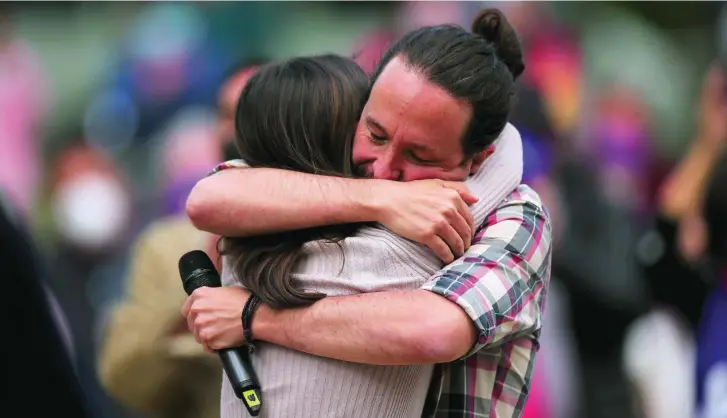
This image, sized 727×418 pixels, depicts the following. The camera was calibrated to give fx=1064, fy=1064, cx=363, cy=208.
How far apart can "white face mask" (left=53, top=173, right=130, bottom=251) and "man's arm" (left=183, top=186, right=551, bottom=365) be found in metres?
4.84

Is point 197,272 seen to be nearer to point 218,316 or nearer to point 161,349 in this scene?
point 218,316

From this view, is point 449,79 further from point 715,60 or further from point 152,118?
point 152,118

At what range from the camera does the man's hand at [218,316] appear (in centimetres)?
240

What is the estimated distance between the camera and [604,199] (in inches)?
214

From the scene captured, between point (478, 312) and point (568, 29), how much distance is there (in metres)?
4.85

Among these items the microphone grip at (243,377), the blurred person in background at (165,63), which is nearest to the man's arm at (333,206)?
the microphone grip at (243,377)

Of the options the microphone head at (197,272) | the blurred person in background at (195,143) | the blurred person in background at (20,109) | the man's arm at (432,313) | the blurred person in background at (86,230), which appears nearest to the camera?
the man's arm at (432,313)

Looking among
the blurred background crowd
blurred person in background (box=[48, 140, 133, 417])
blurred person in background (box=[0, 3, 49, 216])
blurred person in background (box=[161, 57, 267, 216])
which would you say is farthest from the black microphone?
blurred person in background (box=[0, 3, 49, 216])

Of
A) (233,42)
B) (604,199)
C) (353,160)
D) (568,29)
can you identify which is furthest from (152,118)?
(353,160)

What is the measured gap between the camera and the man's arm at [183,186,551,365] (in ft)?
7.23

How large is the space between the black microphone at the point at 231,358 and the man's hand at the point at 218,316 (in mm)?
28

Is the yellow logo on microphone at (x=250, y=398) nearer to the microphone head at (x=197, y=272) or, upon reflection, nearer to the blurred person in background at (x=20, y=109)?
the microphone head at (x=197, y=272)

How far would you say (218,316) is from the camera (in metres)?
2.42

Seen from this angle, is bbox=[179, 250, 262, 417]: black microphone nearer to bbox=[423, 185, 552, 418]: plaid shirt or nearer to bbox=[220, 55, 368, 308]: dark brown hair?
bbox=[220, 55, 368, 308]: dark brown hair
